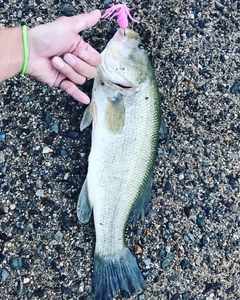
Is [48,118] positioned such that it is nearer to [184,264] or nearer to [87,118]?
[87,118]

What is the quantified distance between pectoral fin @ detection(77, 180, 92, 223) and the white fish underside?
1.2 inches

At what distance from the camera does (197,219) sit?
280 centimetres

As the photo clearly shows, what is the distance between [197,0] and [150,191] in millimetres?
1240

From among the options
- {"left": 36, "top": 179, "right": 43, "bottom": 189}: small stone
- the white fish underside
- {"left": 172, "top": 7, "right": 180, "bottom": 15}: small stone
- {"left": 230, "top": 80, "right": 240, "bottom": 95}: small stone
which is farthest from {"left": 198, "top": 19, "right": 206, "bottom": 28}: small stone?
{"left": 36, "top": 179, "right": 43, "bottom": 189}: small stone

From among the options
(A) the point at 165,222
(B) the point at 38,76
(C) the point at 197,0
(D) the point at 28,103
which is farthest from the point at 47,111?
(C) the point at 197,0

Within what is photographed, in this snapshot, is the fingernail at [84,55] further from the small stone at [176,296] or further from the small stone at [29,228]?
the small stone at [176,296]

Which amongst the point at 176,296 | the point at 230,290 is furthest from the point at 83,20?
the point at 230,290

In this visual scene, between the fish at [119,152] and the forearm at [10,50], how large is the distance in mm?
448

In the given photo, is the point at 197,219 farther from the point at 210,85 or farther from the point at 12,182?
the point at 12,182

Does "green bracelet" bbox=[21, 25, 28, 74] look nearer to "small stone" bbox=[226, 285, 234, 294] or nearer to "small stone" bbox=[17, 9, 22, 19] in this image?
"small stone" bbox=[17, 9, 22, 19]

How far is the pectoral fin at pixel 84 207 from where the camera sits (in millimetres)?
2615

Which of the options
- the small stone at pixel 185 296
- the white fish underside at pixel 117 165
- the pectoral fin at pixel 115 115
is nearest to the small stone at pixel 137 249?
the white fish underside at pixel 117 165

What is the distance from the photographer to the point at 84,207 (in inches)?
103

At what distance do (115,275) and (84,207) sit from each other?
41 cm
